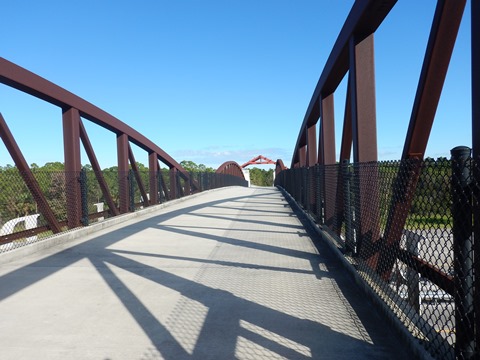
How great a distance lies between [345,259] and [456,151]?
334 cm

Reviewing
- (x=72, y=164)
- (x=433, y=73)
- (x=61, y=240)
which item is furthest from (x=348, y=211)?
(x=72, y=164)

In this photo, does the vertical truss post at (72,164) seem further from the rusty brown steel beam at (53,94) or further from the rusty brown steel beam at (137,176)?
the rusty brown steel beam at (137,176)

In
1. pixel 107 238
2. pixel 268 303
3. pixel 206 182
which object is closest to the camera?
pixel 268 303

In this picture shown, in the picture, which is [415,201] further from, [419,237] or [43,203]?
[43,203]

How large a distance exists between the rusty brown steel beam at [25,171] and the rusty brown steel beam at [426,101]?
22.1 ft

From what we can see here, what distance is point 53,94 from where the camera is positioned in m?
9.70

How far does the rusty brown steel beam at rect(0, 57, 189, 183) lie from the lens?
27.3ft

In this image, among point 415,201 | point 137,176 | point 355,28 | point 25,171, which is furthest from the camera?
point 137,176

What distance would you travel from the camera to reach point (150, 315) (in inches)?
153

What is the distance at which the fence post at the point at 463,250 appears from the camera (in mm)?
2381

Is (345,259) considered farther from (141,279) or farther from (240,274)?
(141,279)

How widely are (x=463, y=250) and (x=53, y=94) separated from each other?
956 cm

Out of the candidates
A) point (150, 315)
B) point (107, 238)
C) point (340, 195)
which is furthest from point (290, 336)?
point (107, 238)

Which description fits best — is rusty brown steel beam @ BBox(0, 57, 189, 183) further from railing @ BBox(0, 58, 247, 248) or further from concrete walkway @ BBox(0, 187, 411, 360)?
concrete walkway @ BBox(0, 187, 411, 360)
